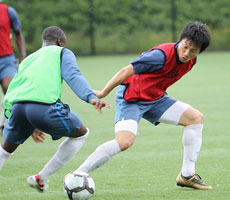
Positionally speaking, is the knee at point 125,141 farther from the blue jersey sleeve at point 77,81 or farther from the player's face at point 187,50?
the player's face at point 187,50

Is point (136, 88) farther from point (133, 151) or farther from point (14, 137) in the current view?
point (133, 151)

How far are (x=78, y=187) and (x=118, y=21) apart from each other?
26.1m

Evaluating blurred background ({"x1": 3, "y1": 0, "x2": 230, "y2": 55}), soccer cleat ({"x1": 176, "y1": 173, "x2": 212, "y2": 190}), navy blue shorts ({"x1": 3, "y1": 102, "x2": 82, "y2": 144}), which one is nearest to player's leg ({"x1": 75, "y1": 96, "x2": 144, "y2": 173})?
navy blue shorts ({"x1": 3, "y1": 102, "x2": 82, "y2": 144})

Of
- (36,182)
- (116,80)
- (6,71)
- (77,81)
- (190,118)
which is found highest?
(77,81)

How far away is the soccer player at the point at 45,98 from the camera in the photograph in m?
4.82

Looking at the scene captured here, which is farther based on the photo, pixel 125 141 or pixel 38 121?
pixel 125 141

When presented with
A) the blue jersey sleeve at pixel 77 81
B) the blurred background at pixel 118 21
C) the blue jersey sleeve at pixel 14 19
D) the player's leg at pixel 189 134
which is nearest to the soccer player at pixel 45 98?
the blue jersey sleeve at pixel 77 81

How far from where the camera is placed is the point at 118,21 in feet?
101

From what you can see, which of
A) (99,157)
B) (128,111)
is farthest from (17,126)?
(128,111)

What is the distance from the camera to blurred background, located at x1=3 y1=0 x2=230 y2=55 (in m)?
28.8

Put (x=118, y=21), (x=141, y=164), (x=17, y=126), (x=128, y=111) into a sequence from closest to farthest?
(x=17, y=126) < (x=128, y=111) < (x=141, y=164) < (x=118, y=21)

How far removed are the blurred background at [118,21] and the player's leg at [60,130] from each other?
23.3 metres

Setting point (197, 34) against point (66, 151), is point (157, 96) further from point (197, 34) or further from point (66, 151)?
point (66, 151)

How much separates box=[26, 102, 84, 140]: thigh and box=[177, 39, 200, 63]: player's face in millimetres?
1164
